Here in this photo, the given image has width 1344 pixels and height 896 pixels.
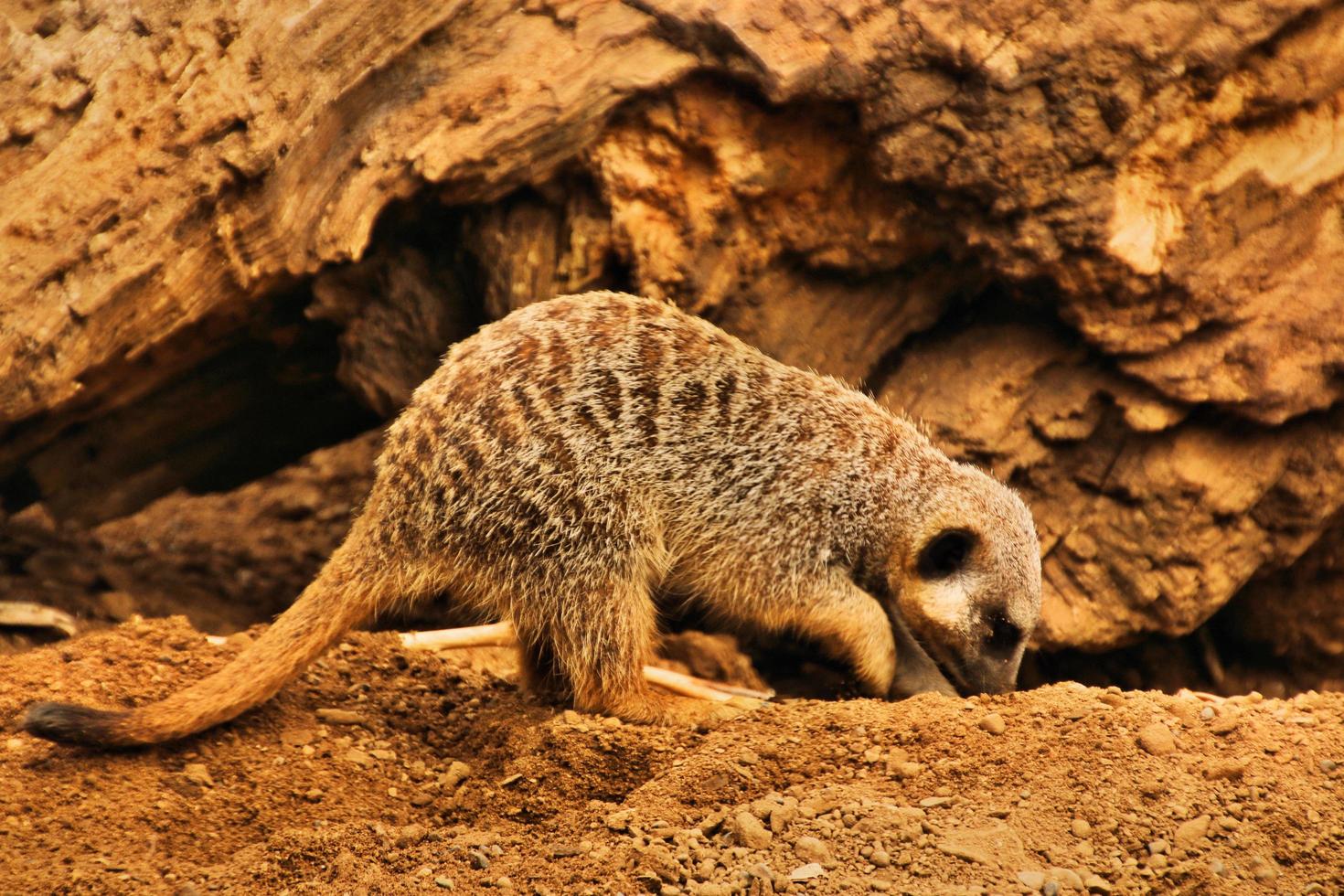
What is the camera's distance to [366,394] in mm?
4172

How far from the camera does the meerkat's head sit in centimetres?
358

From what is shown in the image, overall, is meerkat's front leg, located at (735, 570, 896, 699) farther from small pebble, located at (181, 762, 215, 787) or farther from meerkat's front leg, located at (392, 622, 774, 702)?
small pebble, located at (181, 762, 215, 787)

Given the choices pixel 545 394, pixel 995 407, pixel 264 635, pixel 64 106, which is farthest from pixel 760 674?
pixel 64 106

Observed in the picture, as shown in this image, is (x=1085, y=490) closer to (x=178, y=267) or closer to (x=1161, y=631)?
(x=1161, y=631)

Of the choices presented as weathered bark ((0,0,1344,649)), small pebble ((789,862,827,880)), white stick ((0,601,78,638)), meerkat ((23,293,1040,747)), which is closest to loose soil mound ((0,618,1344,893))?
small pebble ((789,862,827,880))

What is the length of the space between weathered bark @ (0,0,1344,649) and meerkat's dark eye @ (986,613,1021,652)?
→ 702 millimetres

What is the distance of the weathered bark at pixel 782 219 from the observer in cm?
340

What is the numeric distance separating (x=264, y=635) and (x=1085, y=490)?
277cm

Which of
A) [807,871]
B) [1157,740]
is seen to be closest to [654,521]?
[807,871]

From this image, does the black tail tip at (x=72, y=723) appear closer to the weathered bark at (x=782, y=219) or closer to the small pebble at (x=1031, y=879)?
the weathered bark at (x=782, y=219)

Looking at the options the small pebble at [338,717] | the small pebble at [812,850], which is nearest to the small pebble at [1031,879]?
the small pebble at [812,850]

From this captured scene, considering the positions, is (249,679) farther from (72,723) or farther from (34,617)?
(34,617)

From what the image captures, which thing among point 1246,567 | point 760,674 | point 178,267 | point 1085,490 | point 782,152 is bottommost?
point 760,674

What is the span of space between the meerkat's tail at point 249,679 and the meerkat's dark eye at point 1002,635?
5.73ft
